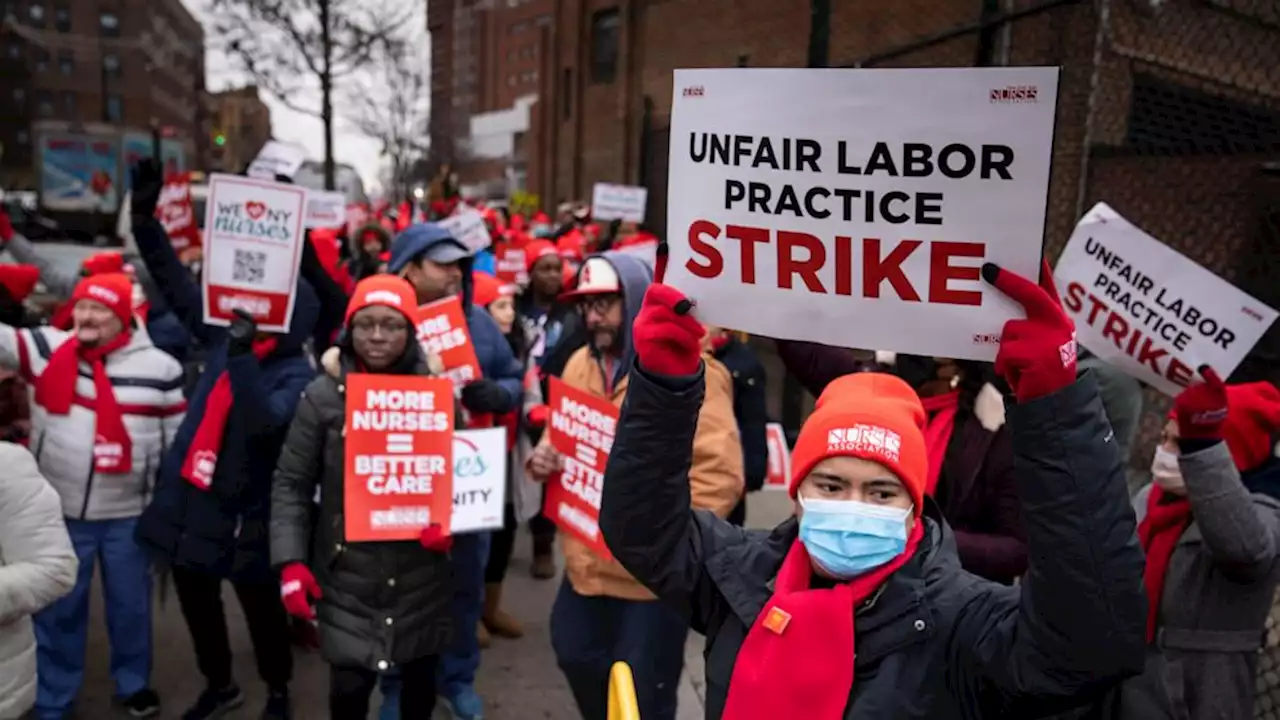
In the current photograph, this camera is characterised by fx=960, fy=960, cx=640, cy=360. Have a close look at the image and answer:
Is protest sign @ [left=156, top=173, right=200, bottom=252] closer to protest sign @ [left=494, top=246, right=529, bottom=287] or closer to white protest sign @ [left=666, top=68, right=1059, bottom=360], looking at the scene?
protest sign @ [left=494, top=246, right=529, bottom=287]

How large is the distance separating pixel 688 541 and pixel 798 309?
57 cm

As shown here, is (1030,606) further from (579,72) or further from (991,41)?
(579,72)

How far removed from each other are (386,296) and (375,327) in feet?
0.40

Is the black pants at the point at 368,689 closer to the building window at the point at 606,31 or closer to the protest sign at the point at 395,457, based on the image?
the protest sign at the point at 395,457

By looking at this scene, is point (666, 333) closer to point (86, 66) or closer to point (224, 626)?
point (224, 626)

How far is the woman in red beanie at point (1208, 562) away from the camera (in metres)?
2.46

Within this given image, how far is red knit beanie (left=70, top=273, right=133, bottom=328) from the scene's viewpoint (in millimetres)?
3969

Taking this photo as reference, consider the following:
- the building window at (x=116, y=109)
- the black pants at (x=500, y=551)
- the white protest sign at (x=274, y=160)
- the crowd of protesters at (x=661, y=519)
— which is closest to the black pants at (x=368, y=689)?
the crowd of protesters at (x=661, y=519)

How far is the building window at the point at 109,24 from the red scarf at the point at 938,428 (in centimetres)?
7342

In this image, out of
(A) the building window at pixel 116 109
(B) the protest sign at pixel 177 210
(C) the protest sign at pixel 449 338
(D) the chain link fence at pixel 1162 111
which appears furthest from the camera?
(A) the building window at pixel 116 109

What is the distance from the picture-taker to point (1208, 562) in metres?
2.60

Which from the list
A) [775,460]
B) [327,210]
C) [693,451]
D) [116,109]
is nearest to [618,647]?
[693,451]

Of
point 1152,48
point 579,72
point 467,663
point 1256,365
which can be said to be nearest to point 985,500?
point 467,663

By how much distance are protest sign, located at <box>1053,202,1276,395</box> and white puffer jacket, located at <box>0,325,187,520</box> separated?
12.0 ft
